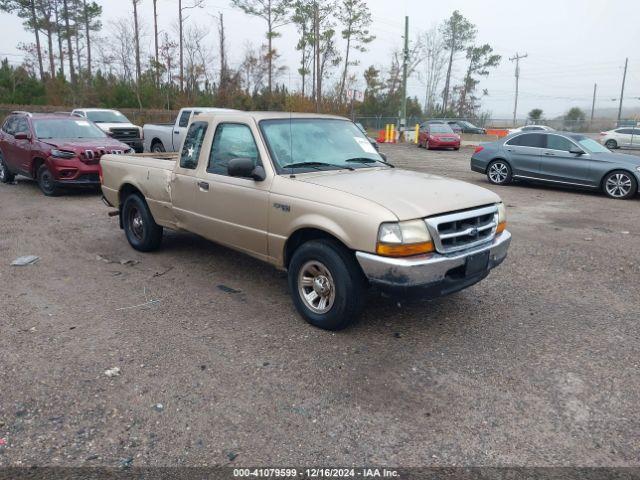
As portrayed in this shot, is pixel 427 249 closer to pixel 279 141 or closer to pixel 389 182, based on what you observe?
pixel 389 182

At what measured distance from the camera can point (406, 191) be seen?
4242 mm

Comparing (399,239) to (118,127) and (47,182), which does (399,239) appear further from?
(118,127)

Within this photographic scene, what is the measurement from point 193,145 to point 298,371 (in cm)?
297

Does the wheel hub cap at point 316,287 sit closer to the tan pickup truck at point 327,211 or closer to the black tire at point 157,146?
the tan pickup truck at point 327,211

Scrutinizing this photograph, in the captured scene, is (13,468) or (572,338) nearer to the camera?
(13,468)

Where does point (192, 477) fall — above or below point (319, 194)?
below

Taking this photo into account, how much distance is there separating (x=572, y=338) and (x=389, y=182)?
2050 mm

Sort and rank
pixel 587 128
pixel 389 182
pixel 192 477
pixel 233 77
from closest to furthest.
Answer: pixel 192 477, pixel 389 182, pixel 233 77, pixel 587 128

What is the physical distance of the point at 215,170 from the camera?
5211mm

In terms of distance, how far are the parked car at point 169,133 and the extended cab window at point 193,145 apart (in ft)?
29.2

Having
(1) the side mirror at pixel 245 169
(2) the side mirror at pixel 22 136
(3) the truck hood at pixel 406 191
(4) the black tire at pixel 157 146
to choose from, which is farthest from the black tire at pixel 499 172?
(2) the side mirror at pixel 22 136

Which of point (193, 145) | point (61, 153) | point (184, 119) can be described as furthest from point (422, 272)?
point (184, 119)

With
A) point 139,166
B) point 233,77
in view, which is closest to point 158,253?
point 139,166

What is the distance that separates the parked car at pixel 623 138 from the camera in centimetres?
3012
